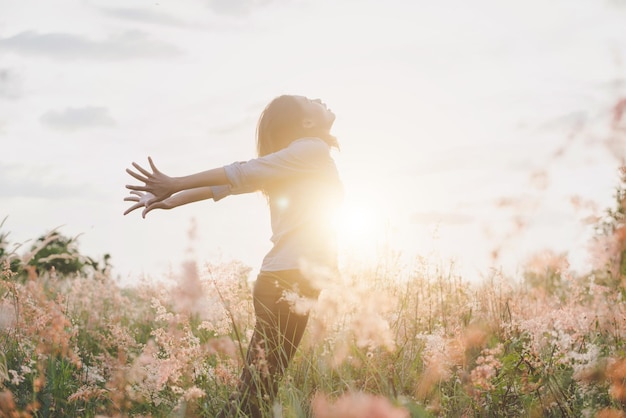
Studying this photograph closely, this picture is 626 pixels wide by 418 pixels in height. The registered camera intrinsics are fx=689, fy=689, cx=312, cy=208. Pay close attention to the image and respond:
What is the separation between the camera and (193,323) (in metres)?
5.59

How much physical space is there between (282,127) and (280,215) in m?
0.49

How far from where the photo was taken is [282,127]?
11.6ft

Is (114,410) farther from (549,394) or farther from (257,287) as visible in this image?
(549,394)

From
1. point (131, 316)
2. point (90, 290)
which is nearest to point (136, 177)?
point (131, 316)

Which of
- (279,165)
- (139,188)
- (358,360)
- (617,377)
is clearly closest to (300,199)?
(279,165)

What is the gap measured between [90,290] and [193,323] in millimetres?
2269

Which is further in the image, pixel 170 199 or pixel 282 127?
pixel 282 127

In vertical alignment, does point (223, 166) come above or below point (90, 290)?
above

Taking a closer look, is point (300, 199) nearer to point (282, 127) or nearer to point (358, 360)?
point (282, 127)

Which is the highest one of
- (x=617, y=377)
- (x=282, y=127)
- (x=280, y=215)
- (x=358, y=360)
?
(x=282, y=127)

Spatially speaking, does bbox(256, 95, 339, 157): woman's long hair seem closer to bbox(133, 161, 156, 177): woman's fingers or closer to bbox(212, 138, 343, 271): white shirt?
bbox(212, 138, 343, 271): white shirt

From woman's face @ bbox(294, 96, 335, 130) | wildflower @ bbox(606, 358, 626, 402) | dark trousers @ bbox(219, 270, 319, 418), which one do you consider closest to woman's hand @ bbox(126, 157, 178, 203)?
dark trousers @ bbox(219, 270, 319, 418)

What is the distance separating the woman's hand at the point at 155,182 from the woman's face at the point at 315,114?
859 millimetres

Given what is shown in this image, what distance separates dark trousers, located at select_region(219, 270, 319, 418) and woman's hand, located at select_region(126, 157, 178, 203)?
0.62m
